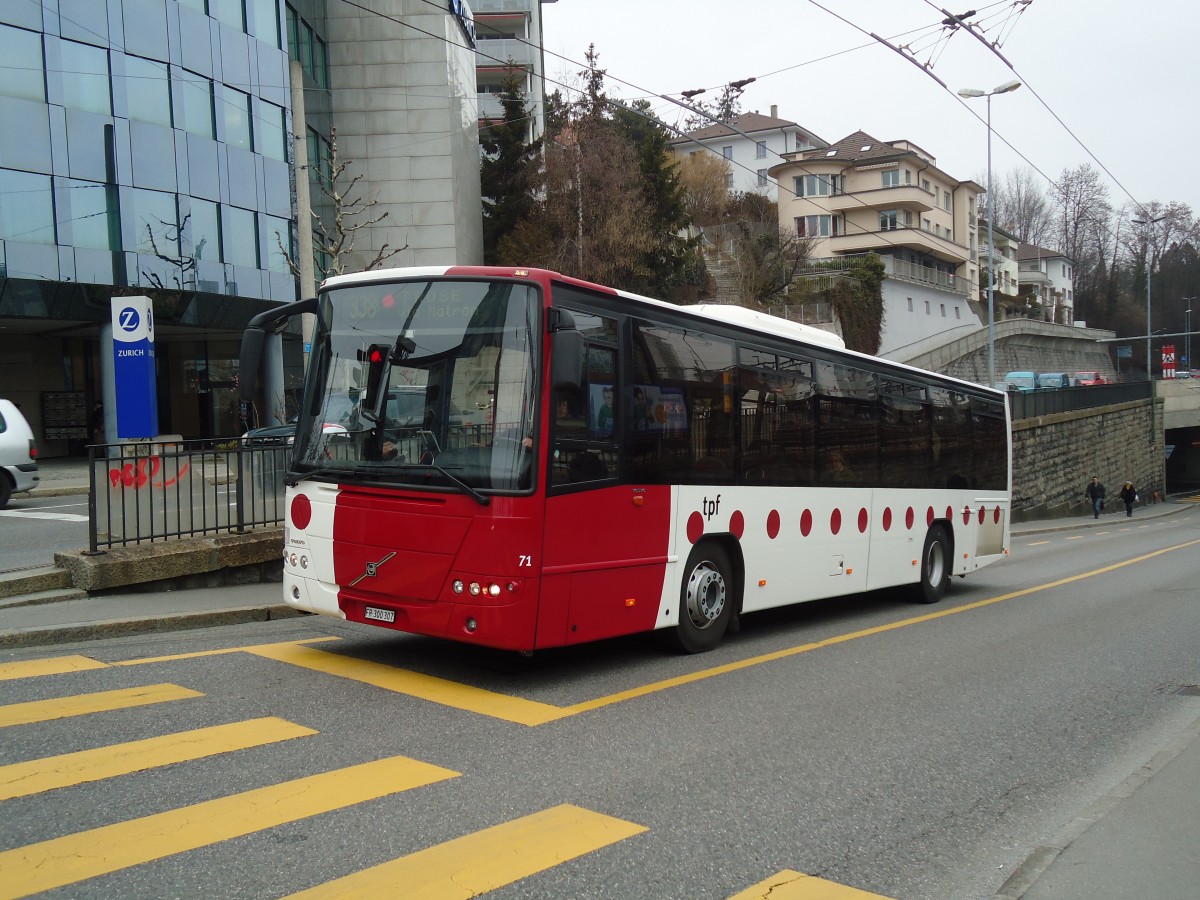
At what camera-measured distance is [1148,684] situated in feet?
28.4

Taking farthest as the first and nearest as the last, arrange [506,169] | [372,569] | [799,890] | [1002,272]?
1. [1002,272]
2. [506,169]
3. [372,569]
4. [799,890]

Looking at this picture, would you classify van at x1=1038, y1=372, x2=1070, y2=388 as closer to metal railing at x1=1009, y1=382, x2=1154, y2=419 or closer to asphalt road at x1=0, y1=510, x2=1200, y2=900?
metal railing at x1=1009, y1=382, x2=1154, y2=419

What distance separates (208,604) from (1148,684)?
27.4 ft

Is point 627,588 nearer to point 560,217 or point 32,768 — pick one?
point 32,768

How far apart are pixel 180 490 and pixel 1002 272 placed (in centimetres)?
9386

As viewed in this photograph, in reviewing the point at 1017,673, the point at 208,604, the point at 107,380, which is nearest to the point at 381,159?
the point at 107,380

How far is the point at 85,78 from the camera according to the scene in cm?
2959

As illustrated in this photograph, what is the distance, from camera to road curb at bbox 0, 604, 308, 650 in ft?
27.2

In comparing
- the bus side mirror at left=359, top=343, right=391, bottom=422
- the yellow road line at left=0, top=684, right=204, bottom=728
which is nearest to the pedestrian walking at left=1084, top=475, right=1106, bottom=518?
the bus side mirror at left=359, top=343, right=391, bottom=422

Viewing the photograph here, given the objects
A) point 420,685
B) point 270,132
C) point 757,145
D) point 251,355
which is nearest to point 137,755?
point 420,685

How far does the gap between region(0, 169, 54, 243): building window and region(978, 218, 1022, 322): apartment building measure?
211ft

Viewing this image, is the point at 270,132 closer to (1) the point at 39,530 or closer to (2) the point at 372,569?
(1) the point at 39,530

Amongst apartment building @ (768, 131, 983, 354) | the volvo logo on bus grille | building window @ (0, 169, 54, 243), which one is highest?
apartment building @ (768, 131, 983, 354)

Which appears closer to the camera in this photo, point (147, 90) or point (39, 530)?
point (39, 530)
